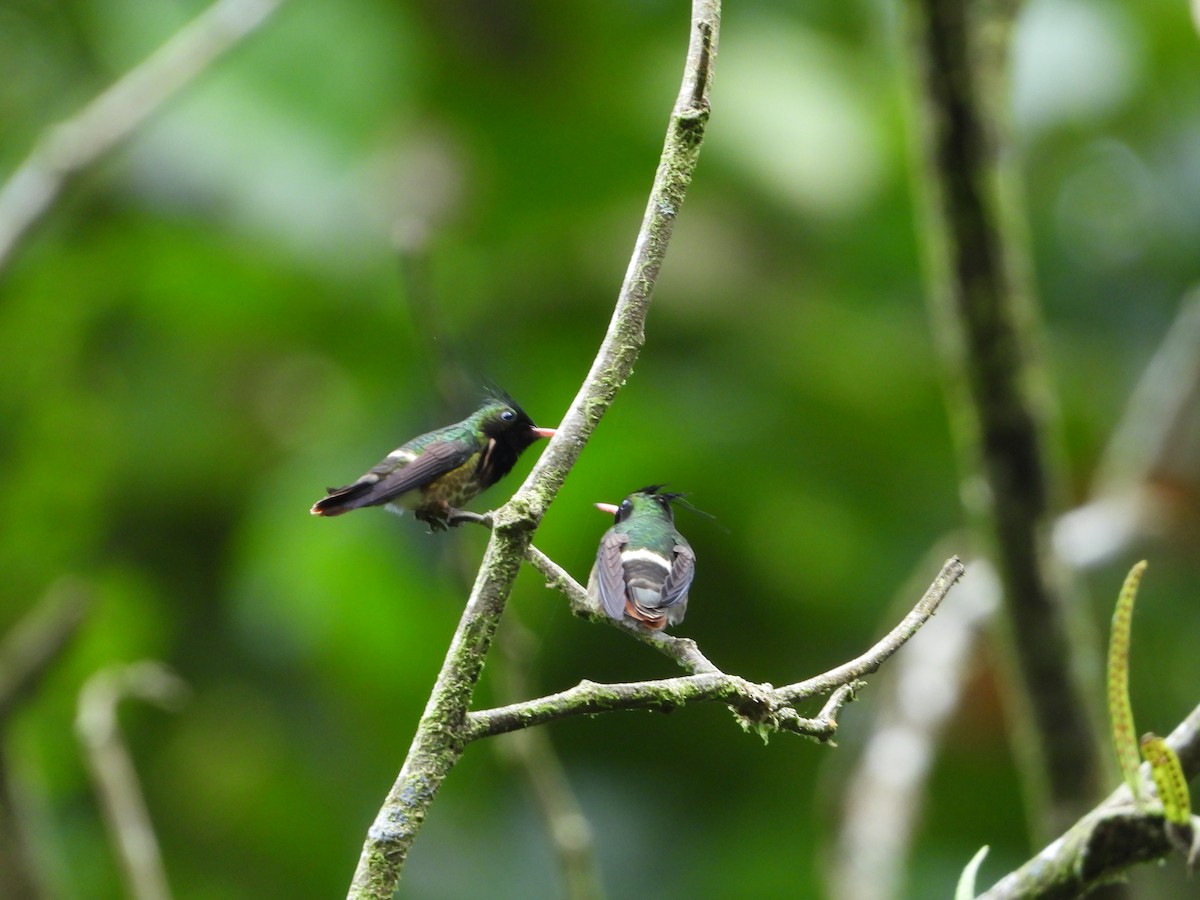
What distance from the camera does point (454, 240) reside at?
23.8 feet

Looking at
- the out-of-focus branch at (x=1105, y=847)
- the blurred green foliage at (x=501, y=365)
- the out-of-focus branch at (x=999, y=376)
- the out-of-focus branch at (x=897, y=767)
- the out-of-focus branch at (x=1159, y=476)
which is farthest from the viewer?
the blurred green foliage at (x=501, y=365)

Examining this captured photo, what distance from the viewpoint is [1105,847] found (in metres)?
1.18

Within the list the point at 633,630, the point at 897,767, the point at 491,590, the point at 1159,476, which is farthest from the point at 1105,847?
the point at 1159,476

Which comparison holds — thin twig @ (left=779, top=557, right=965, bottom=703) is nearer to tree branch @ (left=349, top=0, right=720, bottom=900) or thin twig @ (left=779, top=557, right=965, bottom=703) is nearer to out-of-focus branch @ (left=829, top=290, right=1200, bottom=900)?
tree branch @ (left=349, top=0, right=720, bottom=900)

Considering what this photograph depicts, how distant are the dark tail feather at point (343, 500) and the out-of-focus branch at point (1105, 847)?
640 millimetres

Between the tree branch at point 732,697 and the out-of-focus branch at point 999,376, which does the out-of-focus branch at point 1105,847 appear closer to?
the tree branch at point 732,697

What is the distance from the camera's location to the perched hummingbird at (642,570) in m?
1.21

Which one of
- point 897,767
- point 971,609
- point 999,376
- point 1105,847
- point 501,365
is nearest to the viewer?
point 1105,847

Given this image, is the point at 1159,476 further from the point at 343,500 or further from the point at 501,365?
the point at 343,500

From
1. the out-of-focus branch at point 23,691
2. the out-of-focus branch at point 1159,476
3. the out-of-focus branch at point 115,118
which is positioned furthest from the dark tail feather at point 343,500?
the out-of-focus branch at point 1159,476

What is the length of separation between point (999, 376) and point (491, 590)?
2.18 meters

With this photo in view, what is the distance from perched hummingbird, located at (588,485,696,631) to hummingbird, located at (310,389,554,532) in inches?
4.1

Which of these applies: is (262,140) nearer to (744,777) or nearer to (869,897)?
(744,777)

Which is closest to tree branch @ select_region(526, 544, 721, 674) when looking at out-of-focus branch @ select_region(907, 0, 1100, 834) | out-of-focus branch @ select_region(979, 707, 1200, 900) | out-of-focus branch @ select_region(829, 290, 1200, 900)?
out-of-focus branch @ select_region(979, 707, 1200, 900)
